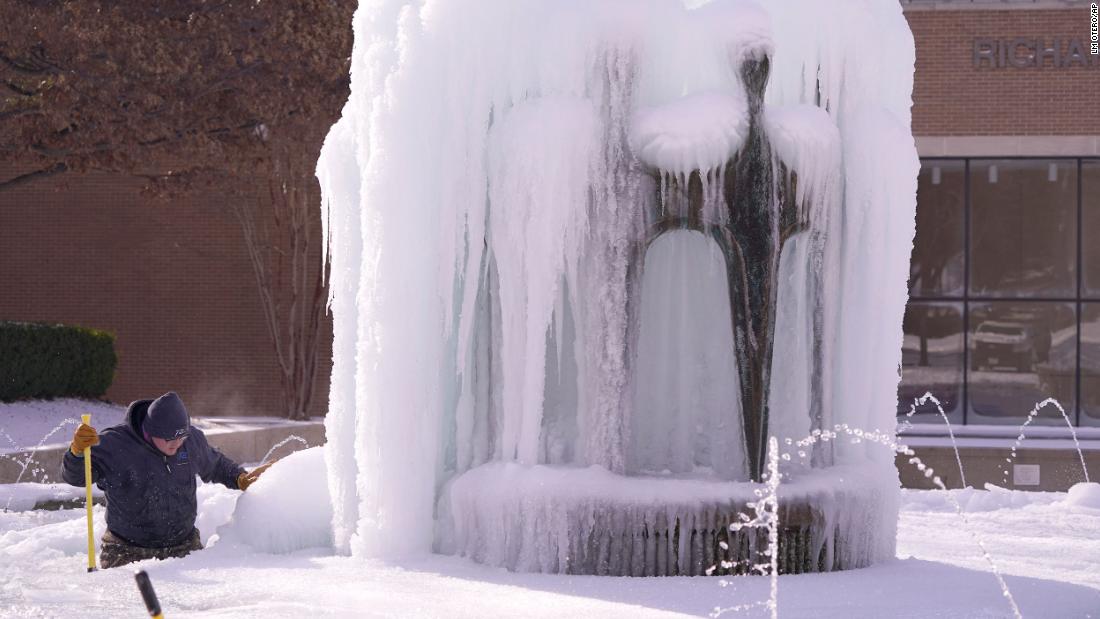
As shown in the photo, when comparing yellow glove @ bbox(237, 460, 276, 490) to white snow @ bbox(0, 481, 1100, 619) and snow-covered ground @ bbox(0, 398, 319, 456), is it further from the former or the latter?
snow-covered ground @ bbox(0, 398, 319, 456)

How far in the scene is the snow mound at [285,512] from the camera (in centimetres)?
762

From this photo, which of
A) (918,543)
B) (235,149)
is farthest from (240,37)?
(918,543)

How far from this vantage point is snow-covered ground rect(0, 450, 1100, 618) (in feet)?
19.5

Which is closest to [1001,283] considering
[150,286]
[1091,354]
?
→ [1091,354]

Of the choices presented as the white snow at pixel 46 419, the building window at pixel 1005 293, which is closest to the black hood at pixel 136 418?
the white snow at pixel 46 419

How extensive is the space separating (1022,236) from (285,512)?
15.8 meters

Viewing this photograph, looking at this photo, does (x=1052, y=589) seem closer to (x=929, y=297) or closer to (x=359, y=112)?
(x=359, y=112)

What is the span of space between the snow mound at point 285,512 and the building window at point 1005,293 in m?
14.2

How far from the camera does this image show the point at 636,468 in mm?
7590

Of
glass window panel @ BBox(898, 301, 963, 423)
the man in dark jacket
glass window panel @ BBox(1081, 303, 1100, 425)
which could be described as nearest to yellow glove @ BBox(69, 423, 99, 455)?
the man in dark jacket

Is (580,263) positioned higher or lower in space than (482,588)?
higher

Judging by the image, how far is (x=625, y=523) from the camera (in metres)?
6.86

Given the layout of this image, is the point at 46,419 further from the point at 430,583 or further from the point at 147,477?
the point at 430,583

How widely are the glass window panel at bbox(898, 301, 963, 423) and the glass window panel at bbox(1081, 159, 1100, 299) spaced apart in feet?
6.37
